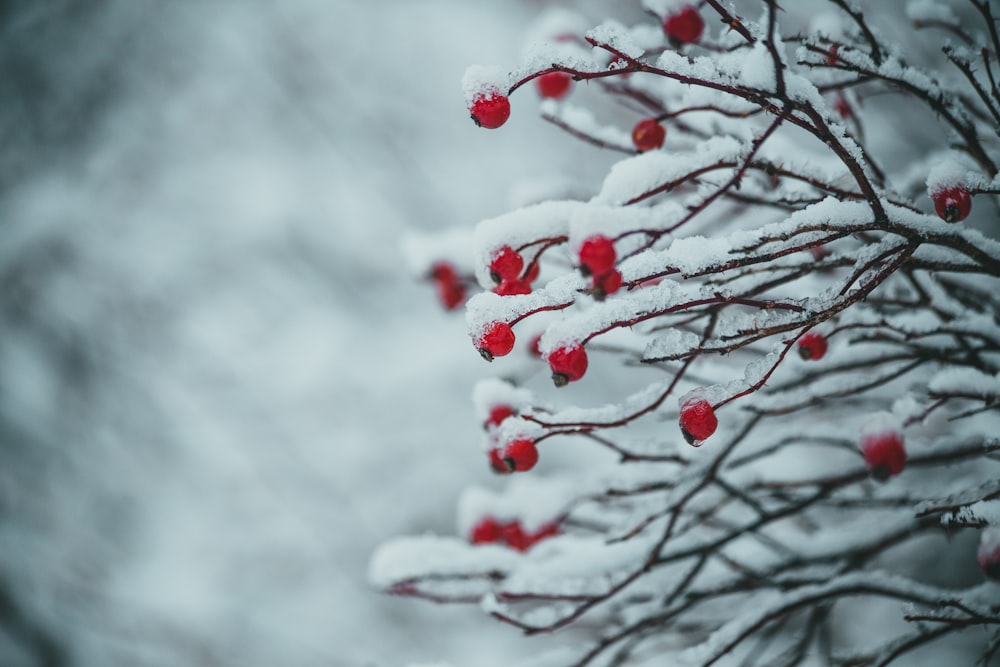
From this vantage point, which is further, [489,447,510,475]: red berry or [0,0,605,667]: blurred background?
[0,0,605,667]: blurred background

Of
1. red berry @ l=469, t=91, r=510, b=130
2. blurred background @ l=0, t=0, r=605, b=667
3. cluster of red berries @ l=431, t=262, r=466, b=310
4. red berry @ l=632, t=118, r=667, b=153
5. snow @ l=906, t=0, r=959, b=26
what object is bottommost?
red berry @ l=469, t=91, r=510, b=130

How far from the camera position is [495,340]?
1.06m

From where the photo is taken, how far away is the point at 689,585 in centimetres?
145

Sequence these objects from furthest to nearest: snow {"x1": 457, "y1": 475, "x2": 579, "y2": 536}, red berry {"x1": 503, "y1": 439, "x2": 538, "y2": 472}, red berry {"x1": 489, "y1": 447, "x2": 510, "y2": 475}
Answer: snow {"x1": 457, "y1": 475, "x2": 579, "y2": 536} < red berry {"x1": 489, "y1": 447, "x2": 510, "y2": 475} < red berry {"x1": 503, "y1": 439, "x2": 538, "y2": 472}

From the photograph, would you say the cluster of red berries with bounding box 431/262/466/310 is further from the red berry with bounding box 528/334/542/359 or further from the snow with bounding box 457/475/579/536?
Answer: the snow with bounding box 457/475/579/536

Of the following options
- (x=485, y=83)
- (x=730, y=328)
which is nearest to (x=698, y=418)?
(x=730, y=328)

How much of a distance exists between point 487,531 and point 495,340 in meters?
0.85

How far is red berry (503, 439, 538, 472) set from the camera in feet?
4.12

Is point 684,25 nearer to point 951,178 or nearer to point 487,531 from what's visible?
point 951,178

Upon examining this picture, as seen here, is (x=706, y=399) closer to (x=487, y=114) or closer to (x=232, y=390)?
(x=487, y=114)

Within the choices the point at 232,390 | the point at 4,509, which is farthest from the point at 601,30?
the point at 4,509

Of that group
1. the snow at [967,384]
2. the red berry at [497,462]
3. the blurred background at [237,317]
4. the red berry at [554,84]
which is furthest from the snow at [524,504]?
the blurred background at [237,317]

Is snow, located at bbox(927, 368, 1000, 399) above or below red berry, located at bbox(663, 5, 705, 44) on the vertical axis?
below

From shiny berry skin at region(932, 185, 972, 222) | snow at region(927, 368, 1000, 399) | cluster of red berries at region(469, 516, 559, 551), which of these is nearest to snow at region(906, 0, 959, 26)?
shiny berry skin at region(932, 185, 972, 222)
